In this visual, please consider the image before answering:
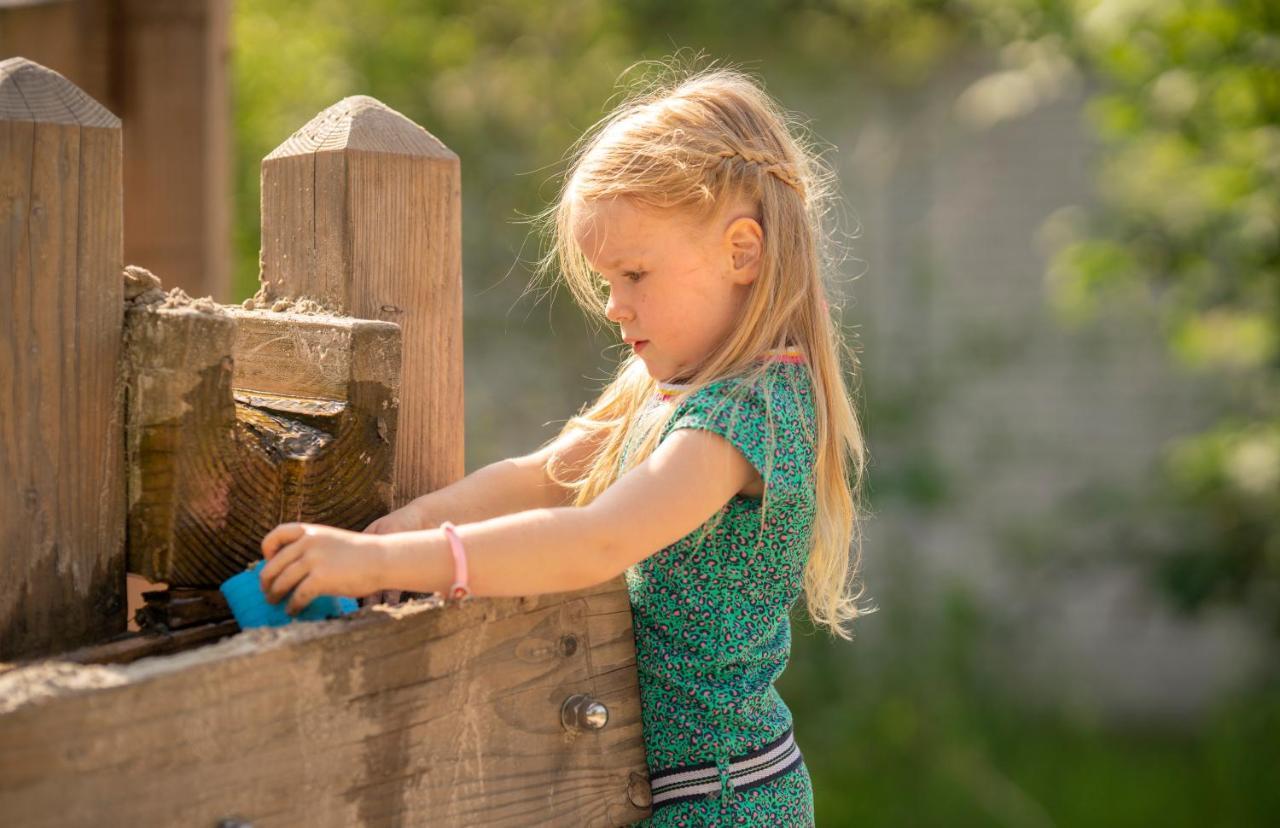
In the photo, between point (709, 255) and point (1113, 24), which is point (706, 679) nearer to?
point (709, 255)

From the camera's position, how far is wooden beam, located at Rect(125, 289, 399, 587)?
1389 mm

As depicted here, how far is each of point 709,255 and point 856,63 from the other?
16.9 ft

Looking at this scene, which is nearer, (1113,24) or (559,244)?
(559,244)

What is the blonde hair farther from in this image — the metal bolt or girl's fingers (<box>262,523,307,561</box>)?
girl's fingers (<box>262,523,307,561</box>)

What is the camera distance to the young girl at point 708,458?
165 centimetres

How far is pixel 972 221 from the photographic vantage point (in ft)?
22.2

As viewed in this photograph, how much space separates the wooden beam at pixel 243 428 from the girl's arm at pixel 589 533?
18cm

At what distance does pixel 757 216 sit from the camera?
1889mm

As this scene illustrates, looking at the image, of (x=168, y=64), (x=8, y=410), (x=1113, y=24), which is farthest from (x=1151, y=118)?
(x=8, y=410)

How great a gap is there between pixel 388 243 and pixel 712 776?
0.78 m

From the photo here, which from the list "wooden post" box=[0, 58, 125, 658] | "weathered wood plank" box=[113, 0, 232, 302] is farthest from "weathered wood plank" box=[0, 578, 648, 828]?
"weathered wood plank" box=[113, 0, 232, 302]

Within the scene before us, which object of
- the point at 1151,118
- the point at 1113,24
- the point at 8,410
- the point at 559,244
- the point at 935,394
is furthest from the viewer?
the point at 935,394

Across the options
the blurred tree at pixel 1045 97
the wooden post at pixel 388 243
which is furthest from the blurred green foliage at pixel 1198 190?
the wooden post at pixel 388 243

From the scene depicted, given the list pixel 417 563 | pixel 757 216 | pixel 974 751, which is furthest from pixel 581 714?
pixel 974 751
